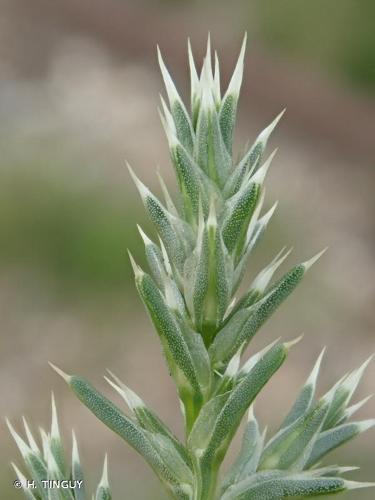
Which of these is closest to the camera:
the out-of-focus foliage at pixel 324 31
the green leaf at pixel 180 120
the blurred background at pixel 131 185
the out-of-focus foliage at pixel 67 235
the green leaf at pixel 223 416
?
the green leaf at pixel 223 416

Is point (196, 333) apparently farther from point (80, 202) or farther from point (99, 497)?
point (80, 202)

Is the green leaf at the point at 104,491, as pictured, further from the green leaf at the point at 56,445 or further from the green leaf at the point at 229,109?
the green leaf at the point at 229,109

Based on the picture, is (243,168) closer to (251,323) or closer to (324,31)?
(251,323)

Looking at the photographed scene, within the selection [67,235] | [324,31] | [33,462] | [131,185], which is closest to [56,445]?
[33,462]

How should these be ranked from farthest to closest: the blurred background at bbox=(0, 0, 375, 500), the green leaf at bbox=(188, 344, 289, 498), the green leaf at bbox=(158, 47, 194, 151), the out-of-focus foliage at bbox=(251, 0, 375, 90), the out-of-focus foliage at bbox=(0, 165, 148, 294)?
the out-of-focus foliage at bbox=(251, 0, 375, 90), the out-of-focus foliage at bbox=(0, 165, 148, 294), the blurred background at bbox=(0, 0, 375, 500), the green leaf at bbox=(158, 47, 194, 151), the green leaf at bbox=(188, 344, 289, 498)

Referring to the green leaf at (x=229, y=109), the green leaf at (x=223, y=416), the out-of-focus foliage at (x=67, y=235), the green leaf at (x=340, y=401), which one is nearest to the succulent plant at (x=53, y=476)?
the green leaf at (x=223, y=416)

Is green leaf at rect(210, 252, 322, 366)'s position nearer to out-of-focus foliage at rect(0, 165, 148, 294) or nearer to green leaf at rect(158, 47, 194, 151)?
green leaf at rect(158, 47, 194, 151)

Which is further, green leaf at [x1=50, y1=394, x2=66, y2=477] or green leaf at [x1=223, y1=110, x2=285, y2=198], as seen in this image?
green leaf at [x1=50, y1=394, x2=66, y2=477]

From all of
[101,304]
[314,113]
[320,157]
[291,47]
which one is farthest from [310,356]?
[291,47]

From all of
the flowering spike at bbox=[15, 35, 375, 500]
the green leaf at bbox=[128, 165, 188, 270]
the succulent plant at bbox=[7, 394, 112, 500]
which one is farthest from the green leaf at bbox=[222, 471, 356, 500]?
the green leaf at bbox=[128, 165, 188, 270]
